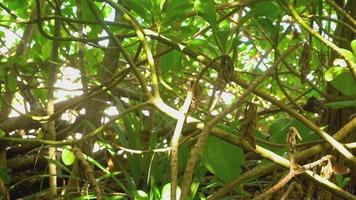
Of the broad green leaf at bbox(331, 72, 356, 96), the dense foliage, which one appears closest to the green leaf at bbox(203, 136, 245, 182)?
the dense foliage

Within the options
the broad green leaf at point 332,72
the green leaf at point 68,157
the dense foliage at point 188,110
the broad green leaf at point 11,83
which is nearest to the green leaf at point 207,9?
the dense foliage at point 188,110

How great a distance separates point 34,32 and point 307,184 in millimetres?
1063

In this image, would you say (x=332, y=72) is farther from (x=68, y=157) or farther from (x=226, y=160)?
(x=68, y=157)

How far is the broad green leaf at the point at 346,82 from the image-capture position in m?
0.86

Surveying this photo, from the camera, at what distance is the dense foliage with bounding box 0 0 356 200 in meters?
0.79

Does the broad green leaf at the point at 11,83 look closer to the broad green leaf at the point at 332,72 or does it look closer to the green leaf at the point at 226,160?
the green leaf at the point at 226,160

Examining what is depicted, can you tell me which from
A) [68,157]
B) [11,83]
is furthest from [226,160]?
[11,83]

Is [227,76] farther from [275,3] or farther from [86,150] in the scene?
[86,150]

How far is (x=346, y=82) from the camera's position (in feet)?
2.86

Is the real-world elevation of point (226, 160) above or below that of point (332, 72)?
below

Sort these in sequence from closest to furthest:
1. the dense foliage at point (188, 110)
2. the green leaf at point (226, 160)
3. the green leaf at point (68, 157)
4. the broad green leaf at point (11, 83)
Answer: the dense foliage at point (188, 110), the green leaf at point (226, 160), the green leaf at point (68, 157), the broad green leaf at point (11, 83)

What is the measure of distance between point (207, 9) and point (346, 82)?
26 centimetres

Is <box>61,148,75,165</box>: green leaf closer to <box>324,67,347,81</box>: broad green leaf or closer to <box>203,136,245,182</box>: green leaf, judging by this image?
<box>203,136,245,182</box>: green leaf

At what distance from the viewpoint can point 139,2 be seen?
2.94 feet
